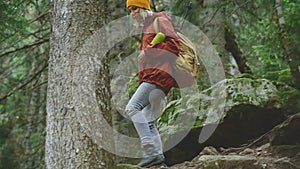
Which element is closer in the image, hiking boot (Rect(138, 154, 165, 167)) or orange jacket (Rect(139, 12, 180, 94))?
orange jacket (Rect(139, 12, 180, 94))

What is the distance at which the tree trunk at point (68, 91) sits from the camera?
13.8ft

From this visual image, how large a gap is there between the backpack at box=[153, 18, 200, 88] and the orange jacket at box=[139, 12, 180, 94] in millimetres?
49

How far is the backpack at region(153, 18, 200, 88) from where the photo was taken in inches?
197

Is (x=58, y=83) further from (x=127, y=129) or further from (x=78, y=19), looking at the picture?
(x=127, y=129)

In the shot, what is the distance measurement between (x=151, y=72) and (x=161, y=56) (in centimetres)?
22

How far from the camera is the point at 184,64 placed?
5.00 metres

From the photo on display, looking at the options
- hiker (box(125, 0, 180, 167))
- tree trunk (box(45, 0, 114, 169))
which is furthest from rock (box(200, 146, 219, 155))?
tree trunk (box(45, 0, 114, 169))

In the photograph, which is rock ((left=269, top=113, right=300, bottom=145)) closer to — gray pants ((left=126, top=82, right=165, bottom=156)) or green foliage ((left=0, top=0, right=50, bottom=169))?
gray pants ((left=126, top=82, right=165, bottom=156))

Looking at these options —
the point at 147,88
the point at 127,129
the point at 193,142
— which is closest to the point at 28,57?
the point at 127,129

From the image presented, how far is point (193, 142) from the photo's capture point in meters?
6.56

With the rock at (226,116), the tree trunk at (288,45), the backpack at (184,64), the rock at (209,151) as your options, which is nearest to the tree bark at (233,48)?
the rock at (226,116)

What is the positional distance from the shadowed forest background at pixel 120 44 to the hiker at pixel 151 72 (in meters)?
0.50

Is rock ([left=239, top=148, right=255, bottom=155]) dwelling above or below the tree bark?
below

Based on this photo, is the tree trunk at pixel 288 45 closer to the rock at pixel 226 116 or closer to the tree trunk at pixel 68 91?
the rock at pixel 226 116
